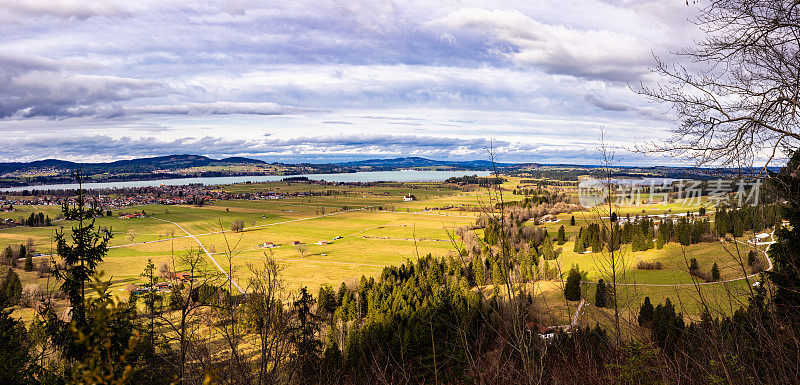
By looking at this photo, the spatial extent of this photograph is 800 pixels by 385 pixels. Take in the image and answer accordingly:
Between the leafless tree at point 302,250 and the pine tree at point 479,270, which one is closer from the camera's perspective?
the pine tree at point 479,270

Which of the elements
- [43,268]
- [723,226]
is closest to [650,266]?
[723,226]

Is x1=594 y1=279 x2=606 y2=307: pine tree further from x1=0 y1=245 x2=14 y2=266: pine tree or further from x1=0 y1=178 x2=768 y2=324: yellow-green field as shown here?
x1=0 y1=245 x2=14 y2=266: pine tree

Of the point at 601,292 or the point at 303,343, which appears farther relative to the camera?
the point at 303,343

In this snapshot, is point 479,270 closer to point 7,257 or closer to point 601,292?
point 601,292

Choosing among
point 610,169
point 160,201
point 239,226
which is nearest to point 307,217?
point 239,226

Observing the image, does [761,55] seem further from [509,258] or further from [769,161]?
[509,258]

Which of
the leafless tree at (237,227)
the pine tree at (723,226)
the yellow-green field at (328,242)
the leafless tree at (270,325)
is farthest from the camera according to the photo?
the leafless tree at (237,227)

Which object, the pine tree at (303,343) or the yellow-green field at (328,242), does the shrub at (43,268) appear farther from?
the pine tree at (303,343)

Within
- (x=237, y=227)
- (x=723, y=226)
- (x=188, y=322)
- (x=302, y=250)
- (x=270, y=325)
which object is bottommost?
(x=302, y=250)

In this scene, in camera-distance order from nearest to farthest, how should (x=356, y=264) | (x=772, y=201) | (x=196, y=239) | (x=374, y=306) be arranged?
(x=772, y=201) → (x=374, y=306) → (x=356, y=264) → (x=196, y=239)

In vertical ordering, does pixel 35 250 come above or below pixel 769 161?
below

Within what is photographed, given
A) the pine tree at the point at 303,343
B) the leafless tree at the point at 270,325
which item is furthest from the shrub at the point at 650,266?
the leafless tree at the point at 270,325
